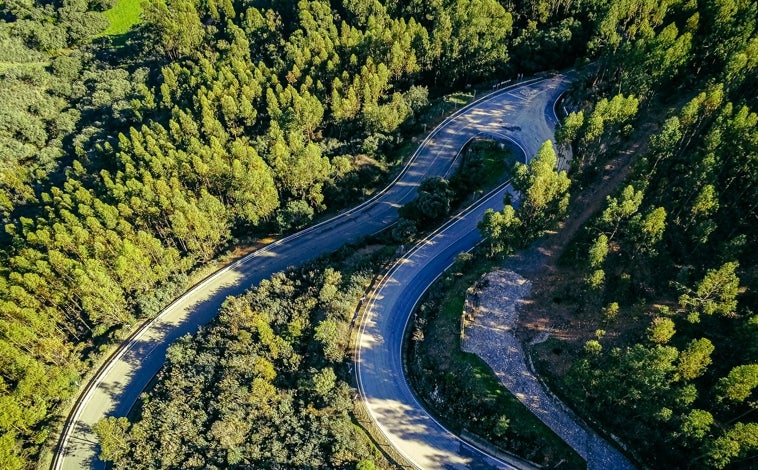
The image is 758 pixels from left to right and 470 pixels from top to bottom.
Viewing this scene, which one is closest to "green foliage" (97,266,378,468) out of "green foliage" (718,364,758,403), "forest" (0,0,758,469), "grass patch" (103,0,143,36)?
"forest" (0,0,758,469)

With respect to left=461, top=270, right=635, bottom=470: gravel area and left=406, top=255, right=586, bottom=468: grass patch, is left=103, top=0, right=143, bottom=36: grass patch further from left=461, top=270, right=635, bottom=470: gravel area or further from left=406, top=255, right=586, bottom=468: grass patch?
left=461, top=270, right=635, bottom=470: gravel area

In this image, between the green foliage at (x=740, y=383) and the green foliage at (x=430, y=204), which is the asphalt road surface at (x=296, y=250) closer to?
the green foliage at (x=430, y=204)

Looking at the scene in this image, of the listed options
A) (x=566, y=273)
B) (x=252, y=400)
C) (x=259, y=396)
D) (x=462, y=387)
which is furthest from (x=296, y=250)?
(x=566, y=273)

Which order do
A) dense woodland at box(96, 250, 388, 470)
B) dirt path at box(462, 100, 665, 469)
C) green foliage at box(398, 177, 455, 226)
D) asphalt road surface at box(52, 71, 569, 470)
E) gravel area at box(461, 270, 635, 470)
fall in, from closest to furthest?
gravel area at box(461, 270, 635, 470)
dirt path at box(462, 100, 665, 469)
dense woodland at box(96, 250, 388, 470)
asphalt road surface at box(52, 71, 569, 470)
green foliage at box(398, 177, 455, 226)

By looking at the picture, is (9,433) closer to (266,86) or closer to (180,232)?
(180,232)

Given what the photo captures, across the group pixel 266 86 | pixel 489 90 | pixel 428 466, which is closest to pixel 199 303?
pixel 428 466

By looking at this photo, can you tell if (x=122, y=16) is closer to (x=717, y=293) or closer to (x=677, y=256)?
(x=677, y=256)

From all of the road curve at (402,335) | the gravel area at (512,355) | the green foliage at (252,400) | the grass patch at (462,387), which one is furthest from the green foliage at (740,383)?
the green foliage at (252,400)
